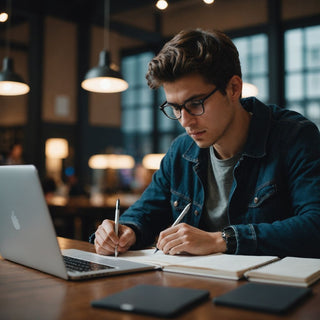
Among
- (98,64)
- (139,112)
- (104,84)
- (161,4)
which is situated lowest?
(161,4)

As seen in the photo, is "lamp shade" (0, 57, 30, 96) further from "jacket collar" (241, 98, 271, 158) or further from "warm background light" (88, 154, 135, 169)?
"warm background light" (88, 154, 135, 169)

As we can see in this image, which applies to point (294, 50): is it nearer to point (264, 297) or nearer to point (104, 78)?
point (104, 78)

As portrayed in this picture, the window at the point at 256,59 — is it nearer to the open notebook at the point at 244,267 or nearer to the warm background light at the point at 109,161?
the warm background light at the point at 109,161

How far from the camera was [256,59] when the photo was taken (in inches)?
313

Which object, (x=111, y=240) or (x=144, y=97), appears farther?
(x=144, y=97)

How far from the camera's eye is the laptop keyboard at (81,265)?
1188mm

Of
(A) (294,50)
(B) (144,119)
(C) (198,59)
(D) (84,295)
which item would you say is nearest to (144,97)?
(B) (144,119)

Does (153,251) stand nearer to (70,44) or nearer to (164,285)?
(164,285)

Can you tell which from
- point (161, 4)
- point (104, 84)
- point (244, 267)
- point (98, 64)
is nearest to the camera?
point (244, 267)

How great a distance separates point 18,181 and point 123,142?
8.53m

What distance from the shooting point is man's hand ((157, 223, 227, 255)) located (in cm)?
133

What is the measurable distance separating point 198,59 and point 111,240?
0.72 metres

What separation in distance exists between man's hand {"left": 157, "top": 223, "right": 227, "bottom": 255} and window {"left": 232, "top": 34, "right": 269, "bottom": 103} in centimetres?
667

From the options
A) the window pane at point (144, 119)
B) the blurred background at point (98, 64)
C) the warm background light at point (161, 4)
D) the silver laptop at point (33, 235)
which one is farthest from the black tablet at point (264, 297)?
the window pane at point (144, 119)
